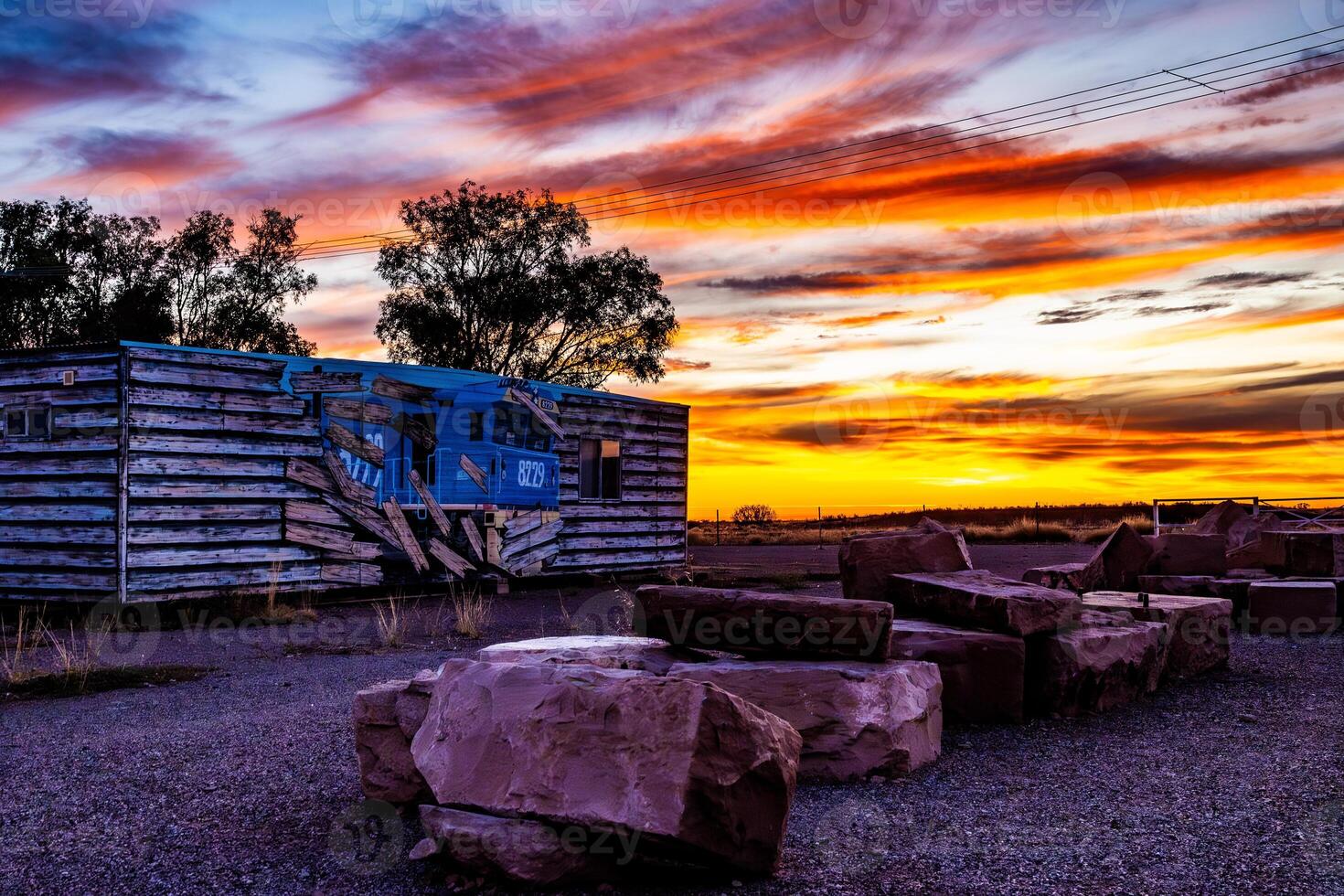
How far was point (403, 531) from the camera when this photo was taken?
1572cm

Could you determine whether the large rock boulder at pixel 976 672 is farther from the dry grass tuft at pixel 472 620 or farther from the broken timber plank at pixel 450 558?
the broken timber plank at pixel 450 558

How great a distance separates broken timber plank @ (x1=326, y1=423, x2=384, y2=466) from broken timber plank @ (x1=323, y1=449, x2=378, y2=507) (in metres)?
0.21

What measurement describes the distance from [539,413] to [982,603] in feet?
39.0

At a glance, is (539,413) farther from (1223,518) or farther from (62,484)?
(1223,518)

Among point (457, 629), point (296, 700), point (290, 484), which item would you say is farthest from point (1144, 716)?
point (290, 484)

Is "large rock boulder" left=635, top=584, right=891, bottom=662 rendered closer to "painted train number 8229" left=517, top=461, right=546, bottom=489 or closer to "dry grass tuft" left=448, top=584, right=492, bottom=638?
"dry grass tuft" left=448, top=584, right=492, bottom=638

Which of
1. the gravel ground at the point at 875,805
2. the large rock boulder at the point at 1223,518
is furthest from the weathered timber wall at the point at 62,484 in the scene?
the large rock boulder at the point at 1223,518

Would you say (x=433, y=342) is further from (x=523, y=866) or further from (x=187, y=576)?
(x=523, y=866)

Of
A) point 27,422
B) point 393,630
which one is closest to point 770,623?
point 393,630

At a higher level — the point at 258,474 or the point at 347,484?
the point at 258,474

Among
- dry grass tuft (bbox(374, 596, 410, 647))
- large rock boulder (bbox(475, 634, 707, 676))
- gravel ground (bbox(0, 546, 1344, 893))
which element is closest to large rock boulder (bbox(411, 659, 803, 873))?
gravel ground (bbox(0, 546, 1344, 893))

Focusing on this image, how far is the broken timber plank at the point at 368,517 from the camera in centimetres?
1504

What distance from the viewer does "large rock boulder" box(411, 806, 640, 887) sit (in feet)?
12.3

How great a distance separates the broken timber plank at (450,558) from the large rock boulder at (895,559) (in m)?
9.50
